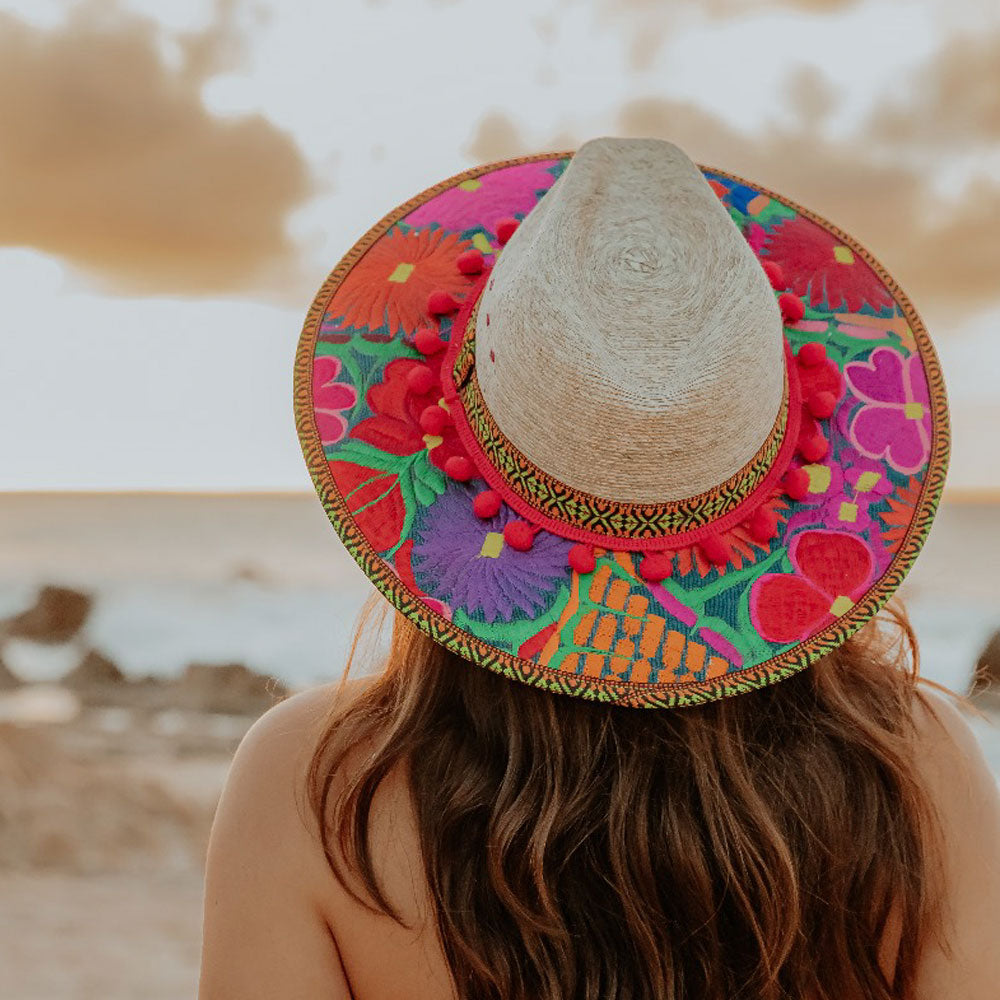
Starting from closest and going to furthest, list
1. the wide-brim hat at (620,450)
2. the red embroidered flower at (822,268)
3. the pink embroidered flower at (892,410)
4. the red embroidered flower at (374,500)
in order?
the wide-brim hat at (620,450) < the red embroidered flower at (374,500) < the pink embroidered flower at (892,410) < the red embroidered flower at (822,268)

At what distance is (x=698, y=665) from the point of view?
3.50 ft

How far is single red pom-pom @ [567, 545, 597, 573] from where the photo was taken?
107cm

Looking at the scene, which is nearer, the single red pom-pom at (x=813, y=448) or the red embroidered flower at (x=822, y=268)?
the single red pom-pom at (x=813, y=448)

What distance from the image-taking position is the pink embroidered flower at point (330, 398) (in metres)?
1.17

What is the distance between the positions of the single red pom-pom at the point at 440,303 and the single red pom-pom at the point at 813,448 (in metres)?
0.46

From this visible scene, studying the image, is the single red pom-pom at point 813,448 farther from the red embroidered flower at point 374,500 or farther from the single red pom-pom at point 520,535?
the red embroidered flower at point 374,500

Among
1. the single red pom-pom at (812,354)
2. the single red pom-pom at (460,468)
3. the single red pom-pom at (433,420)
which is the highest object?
the single red pom-pom at (812,354)

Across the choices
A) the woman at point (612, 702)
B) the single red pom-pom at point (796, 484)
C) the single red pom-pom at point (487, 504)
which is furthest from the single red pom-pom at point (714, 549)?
the single red pom-pom at point (487, 504)

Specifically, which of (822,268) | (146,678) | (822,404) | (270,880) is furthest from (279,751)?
(146,678)

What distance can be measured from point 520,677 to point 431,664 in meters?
0.16

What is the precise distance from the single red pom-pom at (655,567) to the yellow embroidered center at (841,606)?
0.61 ft

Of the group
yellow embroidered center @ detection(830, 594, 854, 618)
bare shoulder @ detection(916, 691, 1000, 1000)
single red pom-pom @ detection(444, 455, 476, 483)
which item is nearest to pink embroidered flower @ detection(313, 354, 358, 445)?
single red pom-pom @ detection(444, 455, 476, 483)

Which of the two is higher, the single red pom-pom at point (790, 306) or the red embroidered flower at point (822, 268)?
the red embroidered flower at point (822, 268)

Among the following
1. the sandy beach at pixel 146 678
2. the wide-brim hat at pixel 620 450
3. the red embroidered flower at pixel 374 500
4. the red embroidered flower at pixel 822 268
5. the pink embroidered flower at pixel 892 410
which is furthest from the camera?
the sandy beach at pixel 146 678
